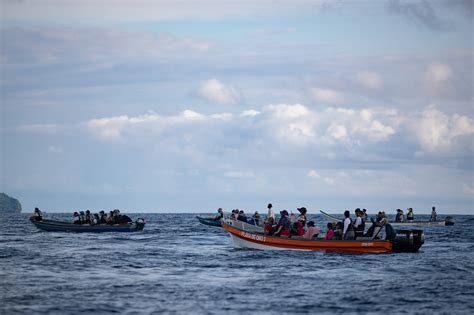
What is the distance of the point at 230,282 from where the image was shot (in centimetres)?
2878

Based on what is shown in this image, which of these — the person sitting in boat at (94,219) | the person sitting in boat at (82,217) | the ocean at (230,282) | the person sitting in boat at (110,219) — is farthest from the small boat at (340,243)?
the person sitting in boat at (82,217)

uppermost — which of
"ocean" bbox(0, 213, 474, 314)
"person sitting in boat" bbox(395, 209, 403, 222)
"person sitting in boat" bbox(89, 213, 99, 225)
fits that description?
"person sitting in boat" bbox(395, 209, 403, 222)

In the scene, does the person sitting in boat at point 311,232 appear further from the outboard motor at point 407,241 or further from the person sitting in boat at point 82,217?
the person sitting in boat at point 82,217

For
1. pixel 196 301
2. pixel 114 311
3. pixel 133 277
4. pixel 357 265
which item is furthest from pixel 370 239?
pixel 114 311

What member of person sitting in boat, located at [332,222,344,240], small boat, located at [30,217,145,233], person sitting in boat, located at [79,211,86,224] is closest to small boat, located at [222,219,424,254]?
person sitting in boat, located at [332,222,344,240]

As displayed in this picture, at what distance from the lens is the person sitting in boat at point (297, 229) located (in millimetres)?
40062

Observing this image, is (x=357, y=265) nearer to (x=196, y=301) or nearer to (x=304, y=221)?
(x=304, y=221)

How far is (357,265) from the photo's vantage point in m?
34.8

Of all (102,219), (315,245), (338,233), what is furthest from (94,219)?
(338,233)

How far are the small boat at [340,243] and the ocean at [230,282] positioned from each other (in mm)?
482

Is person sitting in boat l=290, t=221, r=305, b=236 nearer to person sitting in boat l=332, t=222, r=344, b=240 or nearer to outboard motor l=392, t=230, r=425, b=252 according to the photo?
person sitting in boat l=332, t=222, r=344, b=240

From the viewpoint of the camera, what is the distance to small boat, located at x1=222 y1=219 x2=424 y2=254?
38281 mm

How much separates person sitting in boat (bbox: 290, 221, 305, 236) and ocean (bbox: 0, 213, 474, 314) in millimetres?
1532

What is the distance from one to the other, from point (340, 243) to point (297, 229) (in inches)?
122
